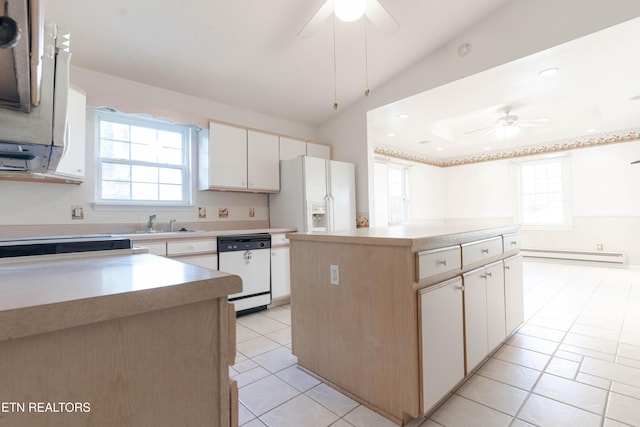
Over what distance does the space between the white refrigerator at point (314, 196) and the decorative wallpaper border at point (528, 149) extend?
6.69 ft

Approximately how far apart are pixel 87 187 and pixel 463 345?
3.37m

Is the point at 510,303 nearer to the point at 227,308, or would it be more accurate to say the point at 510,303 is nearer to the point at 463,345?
the point at 463,345

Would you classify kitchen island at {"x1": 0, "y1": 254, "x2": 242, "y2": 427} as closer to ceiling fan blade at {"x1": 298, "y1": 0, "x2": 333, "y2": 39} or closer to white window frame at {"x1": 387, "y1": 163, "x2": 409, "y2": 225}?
ceiling fan blade at {"x1": 298, "y1": 0, "x2": 333, "y2": 39}

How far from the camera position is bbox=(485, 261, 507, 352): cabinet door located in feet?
6.66

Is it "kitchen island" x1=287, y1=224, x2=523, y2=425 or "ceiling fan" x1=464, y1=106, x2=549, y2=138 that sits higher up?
"ceiling fan" x1=464, y1=106, x2=549, y2=138

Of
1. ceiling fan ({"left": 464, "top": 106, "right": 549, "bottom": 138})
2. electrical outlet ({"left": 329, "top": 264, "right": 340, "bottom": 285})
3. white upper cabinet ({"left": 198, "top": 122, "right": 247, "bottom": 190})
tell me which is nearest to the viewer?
electrical outlet ({"left": 329, "top": 264, "right": 340, "bottom": 285})

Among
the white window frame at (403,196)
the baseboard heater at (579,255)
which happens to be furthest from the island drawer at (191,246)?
the baseboard heater at (579,255)

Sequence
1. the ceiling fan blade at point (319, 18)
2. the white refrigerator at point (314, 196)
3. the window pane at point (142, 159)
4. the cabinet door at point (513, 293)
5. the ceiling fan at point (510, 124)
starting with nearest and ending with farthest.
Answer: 1. the ceiling fan blade at point (319, 18)
2. the cabinet door at point (513, 293)
3. the window pane at point (142, 159)
4. the white refrigerator at point (314, 196)
5. the ceiling fan at point (510, 124)

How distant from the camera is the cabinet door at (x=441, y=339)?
1.45 metres

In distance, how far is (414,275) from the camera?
1.42 m

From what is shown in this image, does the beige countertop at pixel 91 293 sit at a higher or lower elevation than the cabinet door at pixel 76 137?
lower

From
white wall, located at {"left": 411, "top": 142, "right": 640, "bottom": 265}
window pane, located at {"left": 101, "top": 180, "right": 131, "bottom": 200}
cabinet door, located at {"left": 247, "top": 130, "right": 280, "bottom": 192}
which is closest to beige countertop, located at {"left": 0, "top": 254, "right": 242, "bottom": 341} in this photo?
window pane, located at {"left": 101, "top": 180, "right": 131, "bottom": 200}

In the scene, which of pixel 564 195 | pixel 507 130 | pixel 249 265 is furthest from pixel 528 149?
pixel 249 265

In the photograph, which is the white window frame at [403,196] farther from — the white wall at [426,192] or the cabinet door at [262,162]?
the cabinet door at [262,162]
